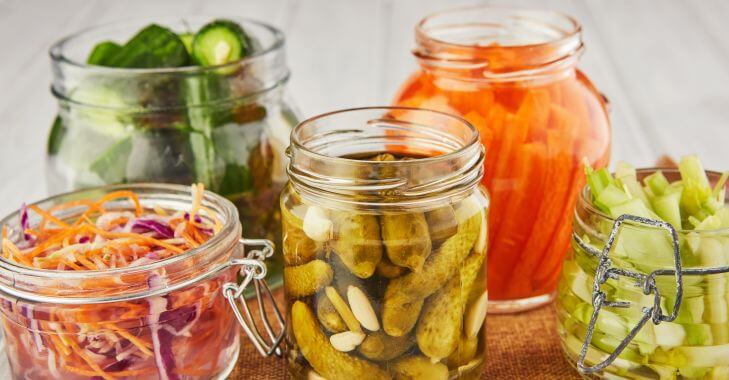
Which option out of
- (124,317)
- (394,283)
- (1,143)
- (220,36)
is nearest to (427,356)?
(394,283)

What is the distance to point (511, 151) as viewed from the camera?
1608 mm

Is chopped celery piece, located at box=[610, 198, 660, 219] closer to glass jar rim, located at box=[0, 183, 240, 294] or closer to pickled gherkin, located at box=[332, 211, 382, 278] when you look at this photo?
pickled gherkin, located at box=[332, 211, 382, 278]

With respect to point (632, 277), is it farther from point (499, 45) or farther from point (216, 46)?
point (216, 46)

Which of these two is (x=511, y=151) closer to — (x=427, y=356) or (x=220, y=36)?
(x=427, y=356)

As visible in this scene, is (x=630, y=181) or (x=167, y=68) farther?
(x=167, y=68)

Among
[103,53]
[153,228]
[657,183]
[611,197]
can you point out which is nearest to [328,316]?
[153,228]

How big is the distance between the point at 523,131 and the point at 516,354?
0.35 m

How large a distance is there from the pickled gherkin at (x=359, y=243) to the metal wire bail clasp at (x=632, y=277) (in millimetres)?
302

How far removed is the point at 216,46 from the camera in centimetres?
176

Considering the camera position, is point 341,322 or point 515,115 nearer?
point 341,322

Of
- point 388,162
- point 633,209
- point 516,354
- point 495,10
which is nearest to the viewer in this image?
point 388,162

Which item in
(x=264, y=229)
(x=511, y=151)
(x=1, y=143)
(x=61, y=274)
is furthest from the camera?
(x=1, y=143)

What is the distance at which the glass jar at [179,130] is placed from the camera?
1.66 metres

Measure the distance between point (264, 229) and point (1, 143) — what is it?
48.1 inches
